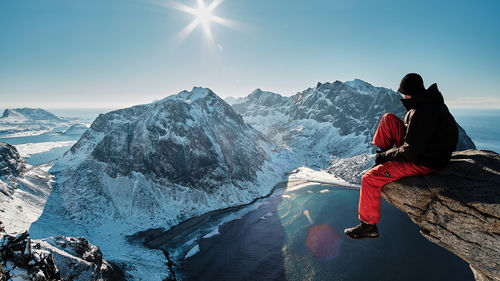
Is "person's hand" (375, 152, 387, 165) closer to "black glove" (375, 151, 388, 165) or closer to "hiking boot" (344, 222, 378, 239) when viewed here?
"black glove" (375, 151, 388, 165)

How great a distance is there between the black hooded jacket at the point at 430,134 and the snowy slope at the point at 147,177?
6487cm

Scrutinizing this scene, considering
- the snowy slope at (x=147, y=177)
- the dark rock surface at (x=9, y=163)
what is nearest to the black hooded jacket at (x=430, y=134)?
the snowy slope at (x=147, y=177)

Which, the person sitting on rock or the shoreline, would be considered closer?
the person sitting on rock

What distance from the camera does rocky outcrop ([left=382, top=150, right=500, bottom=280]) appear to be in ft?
21.1

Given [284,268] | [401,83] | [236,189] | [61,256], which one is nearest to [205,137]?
[236,189]

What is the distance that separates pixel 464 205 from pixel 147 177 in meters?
109

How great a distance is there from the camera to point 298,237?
230ft

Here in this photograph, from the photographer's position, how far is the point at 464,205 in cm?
683

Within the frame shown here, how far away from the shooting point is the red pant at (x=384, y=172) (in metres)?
7.81

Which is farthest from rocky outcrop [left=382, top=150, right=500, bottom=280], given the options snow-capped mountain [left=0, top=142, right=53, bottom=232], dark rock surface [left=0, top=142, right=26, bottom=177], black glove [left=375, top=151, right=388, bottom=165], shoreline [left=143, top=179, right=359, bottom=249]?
dark rock surface [left=0, top=142, right=26, bottom=177]

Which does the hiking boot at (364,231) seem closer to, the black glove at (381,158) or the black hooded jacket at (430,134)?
the black glove at (381,158)

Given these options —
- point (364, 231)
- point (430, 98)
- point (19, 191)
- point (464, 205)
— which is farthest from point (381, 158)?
point (19, 191)

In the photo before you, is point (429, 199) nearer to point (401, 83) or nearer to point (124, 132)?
point (401, 83)

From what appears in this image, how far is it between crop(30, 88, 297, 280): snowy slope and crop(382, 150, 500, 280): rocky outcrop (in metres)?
63.5
